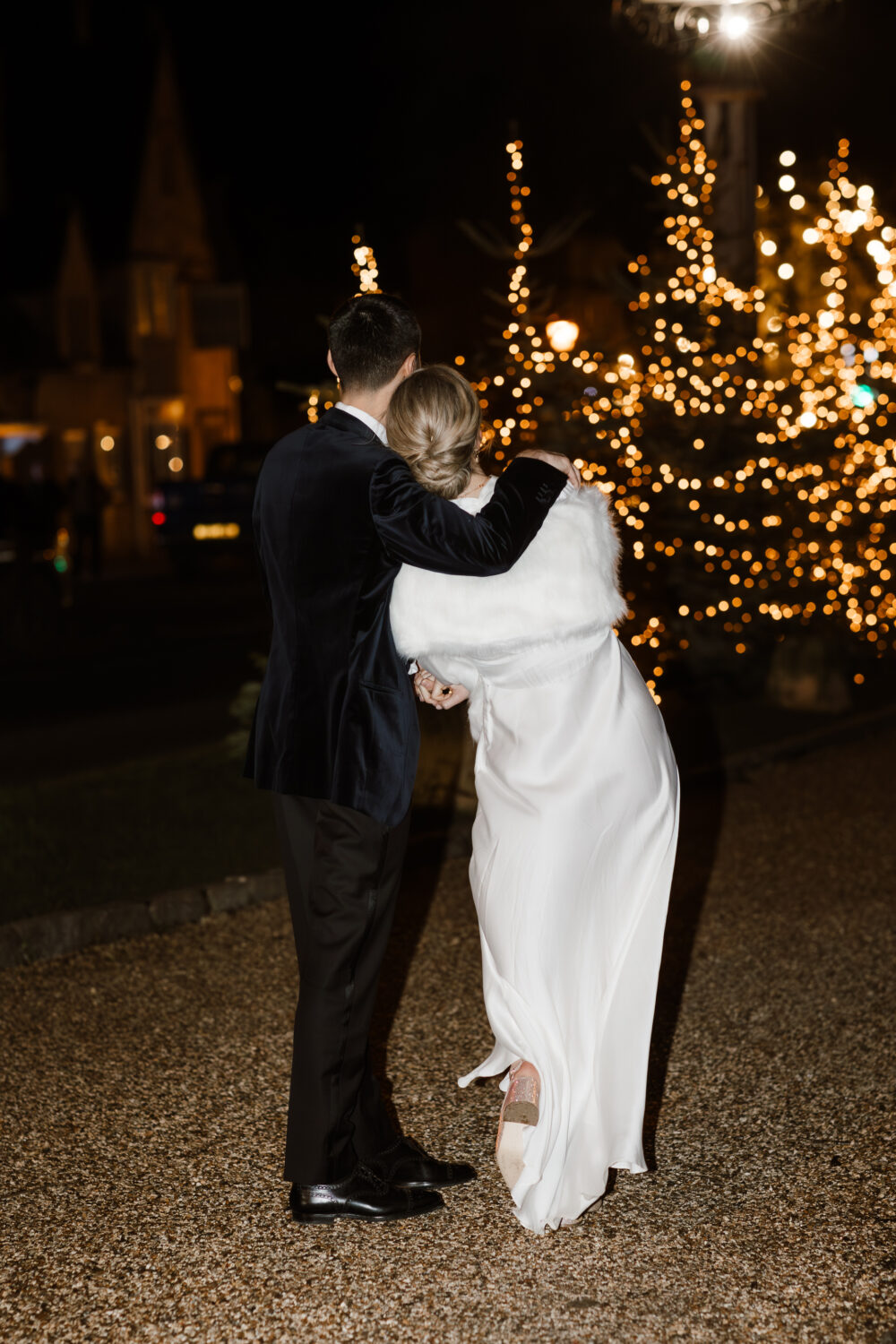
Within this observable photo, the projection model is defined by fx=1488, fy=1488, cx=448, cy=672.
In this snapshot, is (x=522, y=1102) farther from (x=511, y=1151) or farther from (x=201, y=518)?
(x=201, y=518)

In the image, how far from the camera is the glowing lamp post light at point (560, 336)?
8.86m

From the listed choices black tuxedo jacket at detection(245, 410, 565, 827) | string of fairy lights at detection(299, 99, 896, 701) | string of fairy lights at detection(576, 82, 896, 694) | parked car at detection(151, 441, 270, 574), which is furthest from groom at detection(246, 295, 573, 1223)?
parked car at detection(151, 441, 270, 574)

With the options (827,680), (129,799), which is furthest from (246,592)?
(129,799)

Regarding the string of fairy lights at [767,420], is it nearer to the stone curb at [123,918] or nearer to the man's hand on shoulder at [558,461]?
the stone curb at [123,918]

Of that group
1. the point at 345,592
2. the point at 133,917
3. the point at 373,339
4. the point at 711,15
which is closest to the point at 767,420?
the point at 711,15

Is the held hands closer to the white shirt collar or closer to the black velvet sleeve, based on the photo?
the black velvet sleeve

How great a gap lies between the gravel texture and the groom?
1.06 ft

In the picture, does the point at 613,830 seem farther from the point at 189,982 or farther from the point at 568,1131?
the point at 189,982

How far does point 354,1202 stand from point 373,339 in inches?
80.1

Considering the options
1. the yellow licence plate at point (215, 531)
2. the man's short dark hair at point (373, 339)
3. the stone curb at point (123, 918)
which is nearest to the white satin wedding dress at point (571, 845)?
the man's short dark hair at point (373, 339)

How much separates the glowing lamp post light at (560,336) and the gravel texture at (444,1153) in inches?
150

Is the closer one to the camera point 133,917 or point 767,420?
point 133,917

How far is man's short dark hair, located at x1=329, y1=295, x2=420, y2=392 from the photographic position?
11.1 feet

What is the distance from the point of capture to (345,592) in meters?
3.36
